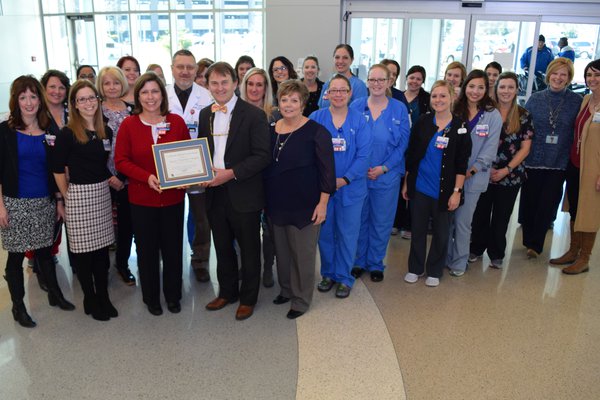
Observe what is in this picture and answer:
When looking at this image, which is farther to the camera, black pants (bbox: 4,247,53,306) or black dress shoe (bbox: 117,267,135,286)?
black dress shoe (bbox: 117,267,135,286)

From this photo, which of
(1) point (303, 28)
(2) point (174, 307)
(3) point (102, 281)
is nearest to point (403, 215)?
(2) point (174, 307)

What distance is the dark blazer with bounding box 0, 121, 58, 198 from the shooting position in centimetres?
270

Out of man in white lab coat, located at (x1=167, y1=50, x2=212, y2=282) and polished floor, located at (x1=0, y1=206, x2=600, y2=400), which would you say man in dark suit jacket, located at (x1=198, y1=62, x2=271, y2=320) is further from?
man in white lab coat, located at (x1=167, y1=50, x2=212, y2=282)

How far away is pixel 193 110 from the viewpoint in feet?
12.2

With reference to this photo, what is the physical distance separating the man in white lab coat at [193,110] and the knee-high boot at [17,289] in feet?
3.92

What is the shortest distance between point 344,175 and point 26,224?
205 cm

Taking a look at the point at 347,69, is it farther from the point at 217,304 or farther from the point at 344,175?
the point at 217,304

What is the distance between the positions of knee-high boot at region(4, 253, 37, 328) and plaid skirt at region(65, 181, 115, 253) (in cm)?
41

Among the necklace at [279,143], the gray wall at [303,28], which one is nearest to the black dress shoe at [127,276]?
the necklace at [279,143]

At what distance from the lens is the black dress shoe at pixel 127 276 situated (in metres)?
3.54

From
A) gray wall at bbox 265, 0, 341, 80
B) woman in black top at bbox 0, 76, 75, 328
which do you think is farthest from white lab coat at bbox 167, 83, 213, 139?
gray wall at bbox 265, 0, 341, 80

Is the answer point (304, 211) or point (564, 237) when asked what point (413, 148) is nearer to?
point (304, 211)

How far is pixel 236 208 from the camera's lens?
2.87 meters

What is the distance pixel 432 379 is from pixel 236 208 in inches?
59.4
